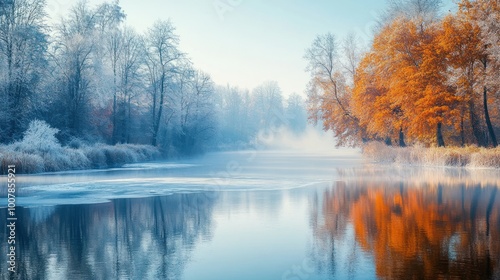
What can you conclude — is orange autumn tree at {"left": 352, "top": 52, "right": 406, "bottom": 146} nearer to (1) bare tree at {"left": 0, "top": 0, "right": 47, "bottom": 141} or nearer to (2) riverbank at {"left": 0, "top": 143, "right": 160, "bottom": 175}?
(2) riverbank at {"left": 0, "top": 143, "right": 160, "bottom": 175}

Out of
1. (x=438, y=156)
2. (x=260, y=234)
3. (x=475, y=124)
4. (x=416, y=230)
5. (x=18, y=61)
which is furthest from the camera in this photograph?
(x=475, y=124)

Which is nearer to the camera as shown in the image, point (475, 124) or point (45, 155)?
point (45, 155)

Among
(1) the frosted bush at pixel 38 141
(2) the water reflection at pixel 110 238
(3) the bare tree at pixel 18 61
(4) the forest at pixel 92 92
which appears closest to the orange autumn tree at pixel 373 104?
(4) the forest at pixel 92 92

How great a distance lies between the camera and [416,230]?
976 cm

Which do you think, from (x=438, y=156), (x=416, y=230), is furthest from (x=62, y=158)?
(x=416, y=230)

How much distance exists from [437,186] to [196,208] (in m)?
10.2

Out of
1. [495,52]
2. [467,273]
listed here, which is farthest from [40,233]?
[495,52]

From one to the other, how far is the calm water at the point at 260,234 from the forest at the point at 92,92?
14.8m

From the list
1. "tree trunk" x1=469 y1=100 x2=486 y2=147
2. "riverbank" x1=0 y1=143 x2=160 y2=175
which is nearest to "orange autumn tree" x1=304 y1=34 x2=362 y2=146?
"tree trunk" x1=469 y1=100 x2=486 y2=147

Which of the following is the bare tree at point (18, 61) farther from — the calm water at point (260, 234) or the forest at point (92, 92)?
the calm water at point (260, 234)

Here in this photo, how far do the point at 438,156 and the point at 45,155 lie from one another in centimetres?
2504

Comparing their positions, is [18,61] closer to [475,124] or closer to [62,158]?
[62,158]

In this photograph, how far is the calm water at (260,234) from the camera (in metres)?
7.04

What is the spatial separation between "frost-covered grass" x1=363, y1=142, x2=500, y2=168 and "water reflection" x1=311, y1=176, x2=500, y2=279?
11.9m
